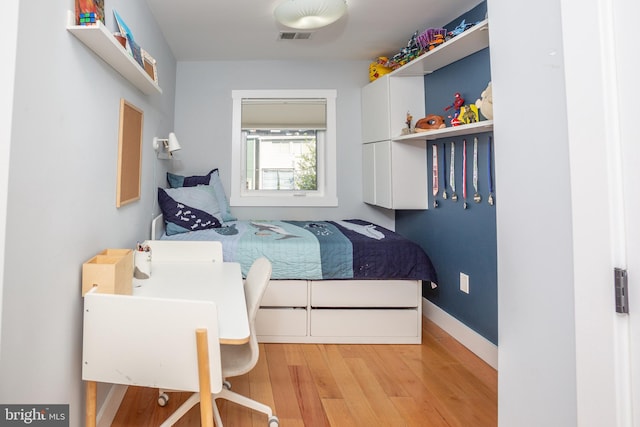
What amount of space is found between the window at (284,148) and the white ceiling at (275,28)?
40 cm

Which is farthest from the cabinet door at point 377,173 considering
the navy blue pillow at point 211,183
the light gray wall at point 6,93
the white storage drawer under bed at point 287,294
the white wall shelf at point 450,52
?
the light gray wall at point 6,93

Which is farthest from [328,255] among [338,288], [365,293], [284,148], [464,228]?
[284,148]

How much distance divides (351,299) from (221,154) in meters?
2.04

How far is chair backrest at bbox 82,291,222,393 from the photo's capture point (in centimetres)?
100

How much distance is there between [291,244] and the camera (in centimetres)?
236

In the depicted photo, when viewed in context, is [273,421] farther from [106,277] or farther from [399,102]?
[399,102]

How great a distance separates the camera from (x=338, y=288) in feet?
7.84

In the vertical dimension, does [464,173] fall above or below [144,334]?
above

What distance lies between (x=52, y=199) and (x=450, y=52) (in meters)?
2.42

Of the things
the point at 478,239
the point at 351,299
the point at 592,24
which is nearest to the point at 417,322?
the point at 351,299

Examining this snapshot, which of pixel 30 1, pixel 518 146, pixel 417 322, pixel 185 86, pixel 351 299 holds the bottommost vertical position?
pixel 417 322

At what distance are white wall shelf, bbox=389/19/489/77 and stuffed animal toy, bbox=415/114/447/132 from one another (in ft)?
1.40

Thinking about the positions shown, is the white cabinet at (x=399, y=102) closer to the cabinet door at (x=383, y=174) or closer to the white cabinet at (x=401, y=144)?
the white cabinet at (x=401, y=144)

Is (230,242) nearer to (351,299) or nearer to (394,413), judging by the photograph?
(351,299)
